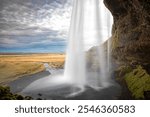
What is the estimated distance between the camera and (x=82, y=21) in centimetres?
1977

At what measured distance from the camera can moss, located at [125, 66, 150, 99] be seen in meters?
13.0

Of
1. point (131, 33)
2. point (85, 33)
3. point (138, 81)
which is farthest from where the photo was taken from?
point (85, 33)

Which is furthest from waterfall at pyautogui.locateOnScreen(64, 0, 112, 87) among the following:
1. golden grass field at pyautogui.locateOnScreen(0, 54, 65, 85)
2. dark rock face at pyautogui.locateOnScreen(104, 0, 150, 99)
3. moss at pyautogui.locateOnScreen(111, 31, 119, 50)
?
golden grass field at pyautogui.locateOnScreen(0, 54, 65, 85)

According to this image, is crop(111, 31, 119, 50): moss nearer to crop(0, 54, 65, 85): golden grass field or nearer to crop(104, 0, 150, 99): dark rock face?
crop(104, 0, 150, 99): dark rock face

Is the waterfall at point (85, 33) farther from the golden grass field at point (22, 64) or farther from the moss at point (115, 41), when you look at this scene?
the golden grass field at point (22, 64)

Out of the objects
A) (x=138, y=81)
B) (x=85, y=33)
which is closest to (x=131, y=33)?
(x=138, y=81)

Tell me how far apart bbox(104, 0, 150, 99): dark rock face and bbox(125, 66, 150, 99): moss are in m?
0.32

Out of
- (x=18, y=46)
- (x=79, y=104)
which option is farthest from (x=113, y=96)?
Result: (x=18, y=46)

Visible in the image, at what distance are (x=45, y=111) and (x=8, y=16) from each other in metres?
8.61

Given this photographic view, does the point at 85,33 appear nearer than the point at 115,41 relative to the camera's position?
No

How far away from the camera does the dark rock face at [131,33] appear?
1388 centimetres

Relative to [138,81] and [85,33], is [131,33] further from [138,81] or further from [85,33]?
[85,33]

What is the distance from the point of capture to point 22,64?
50.3 feet

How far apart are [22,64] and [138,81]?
24.0 feet
